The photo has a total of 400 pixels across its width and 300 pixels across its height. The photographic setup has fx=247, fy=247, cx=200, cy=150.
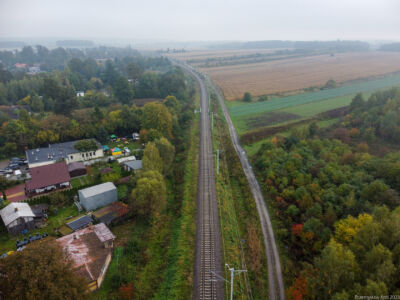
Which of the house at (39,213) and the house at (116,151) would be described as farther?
the house at (116,151)

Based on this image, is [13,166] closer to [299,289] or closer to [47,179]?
[47,179]

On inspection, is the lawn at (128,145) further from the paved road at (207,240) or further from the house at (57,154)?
the paved road at (207,240)

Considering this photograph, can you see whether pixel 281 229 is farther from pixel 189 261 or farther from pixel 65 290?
pixel 65 290

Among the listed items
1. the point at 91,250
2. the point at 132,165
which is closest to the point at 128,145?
the point at 132,165

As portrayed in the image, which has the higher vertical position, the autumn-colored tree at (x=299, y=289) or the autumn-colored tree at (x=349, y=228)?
the autumn-colored tree at (x=349, y=228)

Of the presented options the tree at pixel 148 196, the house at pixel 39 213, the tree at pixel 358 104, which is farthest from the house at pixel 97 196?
the tree at pixel 358 104

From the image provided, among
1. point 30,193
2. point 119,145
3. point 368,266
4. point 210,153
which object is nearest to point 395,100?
point 210,153
